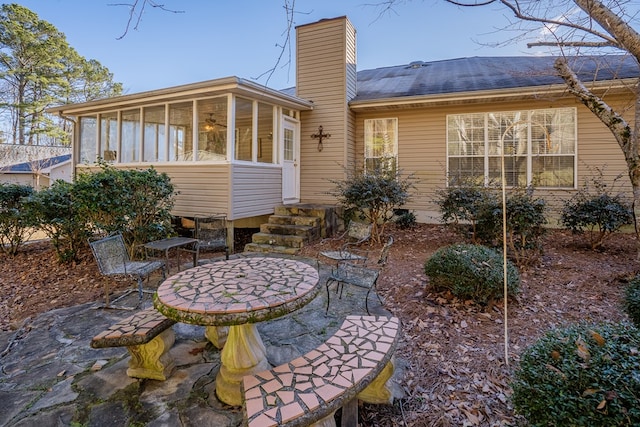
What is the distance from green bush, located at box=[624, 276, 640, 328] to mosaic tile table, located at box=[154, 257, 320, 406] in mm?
2492

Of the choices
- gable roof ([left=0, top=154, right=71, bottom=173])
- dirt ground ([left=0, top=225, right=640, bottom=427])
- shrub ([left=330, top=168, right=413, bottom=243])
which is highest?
gable roof ([left=0, top=154, right=71, bottom=173])

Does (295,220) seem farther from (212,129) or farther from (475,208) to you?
(475,208)

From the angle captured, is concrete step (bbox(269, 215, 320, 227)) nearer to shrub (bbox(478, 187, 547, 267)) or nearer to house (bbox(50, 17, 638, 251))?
house (bbox(50, 17, 638, 251))

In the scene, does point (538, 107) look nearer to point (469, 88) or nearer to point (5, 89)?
point (469, 88)

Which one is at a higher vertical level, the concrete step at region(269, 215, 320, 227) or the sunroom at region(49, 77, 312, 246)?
the sunroom at region(49, 77, 312, 246)

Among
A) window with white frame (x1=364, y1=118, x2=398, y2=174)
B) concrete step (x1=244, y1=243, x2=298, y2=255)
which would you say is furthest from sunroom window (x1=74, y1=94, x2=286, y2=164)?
window with white frame (x1=364, y1=118, x2=398, y2=174)

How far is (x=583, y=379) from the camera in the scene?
1308 mm

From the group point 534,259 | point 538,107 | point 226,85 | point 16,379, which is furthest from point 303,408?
point 538,107

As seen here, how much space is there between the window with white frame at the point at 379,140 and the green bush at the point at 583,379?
22.5 feet

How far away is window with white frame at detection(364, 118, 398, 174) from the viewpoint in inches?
325

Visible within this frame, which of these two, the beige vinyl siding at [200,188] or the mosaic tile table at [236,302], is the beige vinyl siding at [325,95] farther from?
the mosaic tile table at [236,302]

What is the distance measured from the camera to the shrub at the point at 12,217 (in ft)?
20.0

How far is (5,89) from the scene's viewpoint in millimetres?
18453

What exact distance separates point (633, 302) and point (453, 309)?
1410mm
